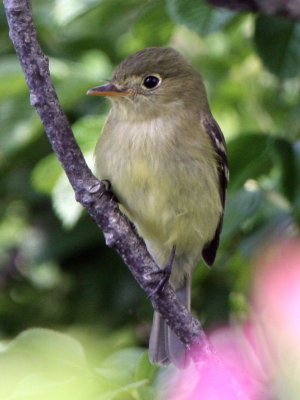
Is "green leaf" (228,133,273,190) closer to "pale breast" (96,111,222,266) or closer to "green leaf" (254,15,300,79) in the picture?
"pale breast" (96,111,222,266)

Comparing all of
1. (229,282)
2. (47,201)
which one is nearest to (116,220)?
(229,282)

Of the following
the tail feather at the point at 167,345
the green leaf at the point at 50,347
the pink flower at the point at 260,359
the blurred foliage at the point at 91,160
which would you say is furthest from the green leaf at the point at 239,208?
the green leaf at the point at 50,347

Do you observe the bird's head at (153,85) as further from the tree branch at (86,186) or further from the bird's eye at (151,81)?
the tree branch at (86,186)

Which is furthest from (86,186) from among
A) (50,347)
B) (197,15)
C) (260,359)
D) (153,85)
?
(153,85)

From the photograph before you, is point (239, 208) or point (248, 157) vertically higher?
point (248, 157)

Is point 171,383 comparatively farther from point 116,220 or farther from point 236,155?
point 236,155

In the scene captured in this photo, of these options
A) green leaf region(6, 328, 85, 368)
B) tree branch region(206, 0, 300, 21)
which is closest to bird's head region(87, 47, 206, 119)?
tree branch region(206, 0, 300, 21)

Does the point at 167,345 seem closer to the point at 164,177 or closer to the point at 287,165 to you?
the point at 164,177
